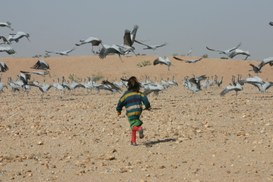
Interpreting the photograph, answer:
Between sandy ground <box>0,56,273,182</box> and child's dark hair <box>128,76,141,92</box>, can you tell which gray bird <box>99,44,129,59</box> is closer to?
sandy ground <box>0,56,273,182</box>

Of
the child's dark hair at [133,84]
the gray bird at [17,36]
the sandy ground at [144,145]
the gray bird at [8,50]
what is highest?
the gray bird at [17,36]

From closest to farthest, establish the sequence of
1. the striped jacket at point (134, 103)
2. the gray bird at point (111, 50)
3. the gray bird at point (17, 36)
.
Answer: the striped jacket at point (134, 103) → the gray bird at point (111, 50) → the gray bird at point (17, 36)

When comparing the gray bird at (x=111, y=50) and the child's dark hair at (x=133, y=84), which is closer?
the child's dark hair at (x=133, y=84)

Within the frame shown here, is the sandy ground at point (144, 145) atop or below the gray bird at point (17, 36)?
below

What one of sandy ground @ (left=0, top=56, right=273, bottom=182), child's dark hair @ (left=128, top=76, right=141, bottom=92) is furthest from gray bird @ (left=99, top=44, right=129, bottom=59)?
child's dark hair @ (left=128, top=76, right=141, bottom=92)

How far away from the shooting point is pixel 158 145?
9.70 metres

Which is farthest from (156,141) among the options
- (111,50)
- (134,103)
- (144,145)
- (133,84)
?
(111,50)

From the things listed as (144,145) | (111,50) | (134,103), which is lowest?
(144,145)

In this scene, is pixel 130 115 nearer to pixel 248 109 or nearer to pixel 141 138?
pixel 141 138

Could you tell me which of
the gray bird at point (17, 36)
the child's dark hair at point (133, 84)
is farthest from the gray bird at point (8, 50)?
the child's dark hair at point (133, 84)

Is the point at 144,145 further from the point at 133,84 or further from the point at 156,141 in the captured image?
the point at 133,84

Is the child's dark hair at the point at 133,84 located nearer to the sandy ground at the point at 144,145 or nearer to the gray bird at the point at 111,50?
the sandy ground at the point at 144,145

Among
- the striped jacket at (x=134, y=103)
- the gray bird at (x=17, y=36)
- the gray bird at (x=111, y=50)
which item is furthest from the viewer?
the gray bird at (x=17, y=36)

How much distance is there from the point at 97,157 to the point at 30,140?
2.60m
